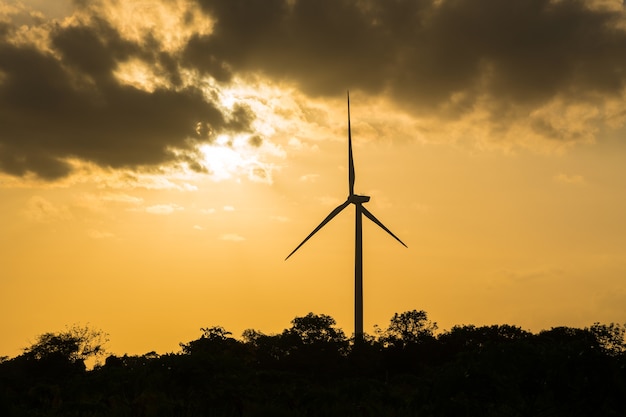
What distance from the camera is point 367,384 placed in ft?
322

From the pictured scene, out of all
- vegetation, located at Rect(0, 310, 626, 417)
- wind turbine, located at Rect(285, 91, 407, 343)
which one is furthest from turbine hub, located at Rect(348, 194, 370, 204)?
vegetation, located at Rect(0, 310, 626, 417)

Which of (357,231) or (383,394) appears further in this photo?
(357,231)

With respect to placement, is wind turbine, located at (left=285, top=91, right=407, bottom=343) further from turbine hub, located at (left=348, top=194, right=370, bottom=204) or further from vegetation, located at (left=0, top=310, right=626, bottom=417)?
vegetation, located at (left=0, top=310, right=626, bottom=417)

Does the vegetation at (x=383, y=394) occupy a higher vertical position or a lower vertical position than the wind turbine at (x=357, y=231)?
lower

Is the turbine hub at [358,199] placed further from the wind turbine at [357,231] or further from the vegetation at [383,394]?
the vegetation at [383,394]

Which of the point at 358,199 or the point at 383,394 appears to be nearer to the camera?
the point at 383,394

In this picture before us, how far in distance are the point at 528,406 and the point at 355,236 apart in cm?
9865

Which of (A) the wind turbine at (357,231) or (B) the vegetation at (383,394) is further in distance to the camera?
(A) the wind turbine at (357,231)

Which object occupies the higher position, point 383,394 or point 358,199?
point 358,199

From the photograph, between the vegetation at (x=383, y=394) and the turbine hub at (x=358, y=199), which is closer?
the vegetation at (x=383, y=394)

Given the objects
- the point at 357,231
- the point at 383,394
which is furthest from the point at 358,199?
the point at 383,394

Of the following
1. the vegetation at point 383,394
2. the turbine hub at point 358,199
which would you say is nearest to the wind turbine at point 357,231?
the turbine hub at point 358,199

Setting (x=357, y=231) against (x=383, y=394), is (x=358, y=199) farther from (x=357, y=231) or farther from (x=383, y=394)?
(x=383, y=394)

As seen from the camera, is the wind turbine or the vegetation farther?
the wind turbine
